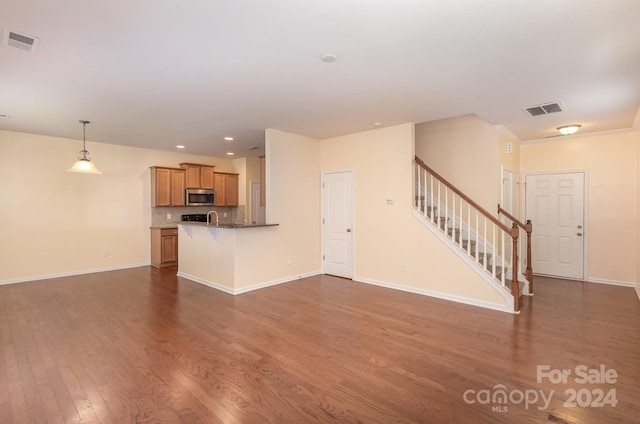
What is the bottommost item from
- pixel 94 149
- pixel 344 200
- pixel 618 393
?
pixel 618 393

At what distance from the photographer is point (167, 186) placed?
23.7ft

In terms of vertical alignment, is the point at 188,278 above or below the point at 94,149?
below

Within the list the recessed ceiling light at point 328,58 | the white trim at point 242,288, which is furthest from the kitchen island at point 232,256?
the recessed ceiling light at point 328,58

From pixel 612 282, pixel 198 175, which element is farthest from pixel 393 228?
pixel 198 175

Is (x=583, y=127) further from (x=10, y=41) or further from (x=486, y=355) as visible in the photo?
(x=10, y=41)

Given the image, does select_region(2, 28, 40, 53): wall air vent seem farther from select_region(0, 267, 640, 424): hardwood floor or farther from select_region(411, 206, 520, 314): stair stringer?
select_region(411, 206, 520, 314): stair stringer

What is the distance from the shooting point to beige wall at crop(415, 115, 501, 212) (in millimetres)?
4992

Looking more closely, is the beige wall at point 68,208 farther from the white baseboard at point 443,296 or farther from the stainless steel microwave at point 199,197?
the white baseboard at point 443,296

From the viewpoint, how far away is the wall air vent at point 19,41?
2383 millimetres

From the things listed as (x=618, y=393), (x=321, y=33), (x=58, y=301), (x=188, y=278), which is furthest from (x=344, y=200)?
(x=58, y=301)

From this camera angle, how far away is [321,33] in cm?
238

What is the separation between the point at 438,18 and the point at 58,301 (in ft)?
19.0

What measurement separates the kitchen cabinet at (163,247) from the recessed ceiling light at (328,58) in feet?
18.7

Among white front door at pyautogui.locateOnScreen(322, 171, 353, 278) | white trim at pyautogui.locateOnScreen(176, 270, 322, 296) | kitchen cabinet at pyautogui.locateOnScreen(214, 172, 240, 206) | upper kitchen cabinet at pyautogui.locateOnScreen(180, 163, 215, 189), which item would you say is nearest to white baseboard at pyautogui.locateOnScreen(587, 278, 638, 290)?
white front door at pyautogui.locateOnScreen(322, 171, 353, 278)
